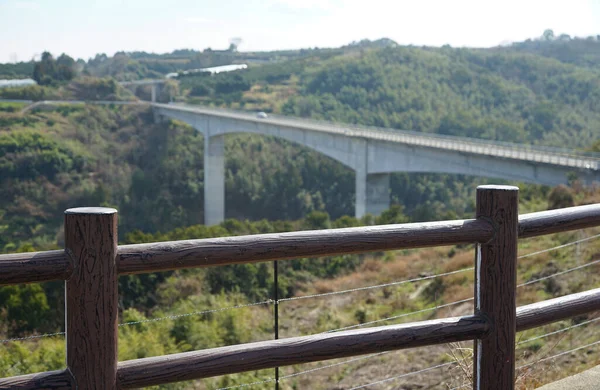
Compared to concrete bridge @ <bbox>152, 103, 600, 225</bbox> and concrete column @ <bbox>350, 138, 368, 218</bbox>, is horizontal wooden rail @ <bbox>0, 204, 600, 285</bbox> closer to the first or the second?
concrete bridge @ <bbox>152, 103, 600, 225</bbox>

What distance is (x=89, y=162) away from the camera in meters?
46.9

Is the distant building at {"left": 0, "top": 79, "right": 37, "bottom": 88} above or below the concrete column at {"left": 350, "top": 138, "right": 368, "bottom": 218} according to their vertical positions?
above

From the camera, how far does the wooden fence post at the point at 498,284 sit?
8.97 ft

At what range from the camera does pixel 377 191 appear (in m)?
34.8

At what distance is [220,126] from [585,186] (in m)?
28.4

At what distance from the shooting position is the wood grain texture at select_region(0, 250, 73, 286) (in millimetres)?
2160

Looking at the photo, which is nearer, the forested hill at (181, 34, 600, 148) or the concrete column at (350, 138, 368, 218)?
the concrete column at (350, 138, 368, 218)

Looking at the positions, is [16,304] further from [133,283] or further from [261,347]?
[261,347]

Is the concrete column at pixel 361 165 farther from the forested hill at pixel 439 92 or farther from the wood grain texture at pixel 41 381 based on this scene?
the wood grain texture at pixel 41 381

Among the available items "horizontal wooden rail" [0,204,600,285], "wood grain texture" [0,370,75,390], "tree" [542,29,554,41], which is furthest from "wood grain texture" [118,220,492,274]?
"tree" [542,29,554,41]

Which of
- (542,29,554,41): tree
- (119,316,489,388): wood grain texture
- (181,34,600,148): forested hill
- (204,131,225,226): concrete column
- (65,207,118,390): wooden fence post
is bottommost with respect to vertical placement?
(204,131,225,226): concrete column

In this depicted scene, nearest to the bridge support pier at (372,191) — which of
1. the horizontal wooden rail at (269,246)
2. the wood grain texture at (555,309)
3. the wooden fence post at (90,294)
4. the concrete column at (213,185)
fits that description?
the concrete column at (213,185)

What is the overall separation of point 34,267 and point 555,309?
6.24 feet

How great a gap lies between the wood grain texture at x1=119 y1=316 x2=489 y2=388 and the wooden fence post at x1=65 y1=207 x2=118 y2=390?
10 centimetres
